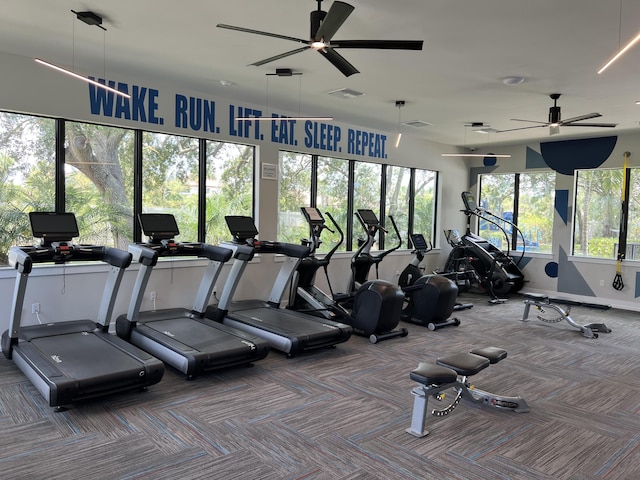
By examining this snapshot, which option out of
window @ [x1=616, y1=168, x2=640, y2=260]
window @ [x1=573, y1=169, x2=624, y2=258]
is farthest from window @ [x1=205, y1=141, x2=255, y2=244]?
window @ [x1=616, y1=168, x2=640, y2=260]

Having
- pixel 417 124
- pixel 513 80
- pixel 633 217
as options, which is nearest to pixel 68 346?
pixel 513 80

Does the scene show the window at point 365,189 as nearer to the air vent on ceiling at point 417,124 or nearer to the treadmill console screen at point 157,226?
the air vent on ceiling at point 417,124

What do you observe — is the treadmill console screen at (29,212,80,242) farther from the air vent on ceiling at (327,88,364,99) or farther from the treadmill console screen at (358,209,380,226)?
the treadmill console screen at (358,209,380,226)

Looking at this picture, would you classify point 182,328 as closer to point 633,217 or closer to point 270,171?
point 270,171

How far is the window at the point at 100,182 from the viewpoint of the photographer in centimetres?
554

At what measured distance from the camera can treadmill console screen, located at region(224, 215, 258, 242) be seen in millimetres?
5961

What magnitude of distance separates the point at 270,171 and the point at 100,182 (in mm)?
2464

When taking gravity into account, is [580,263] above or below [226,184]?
below

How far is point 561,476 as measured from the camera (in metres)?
2.84

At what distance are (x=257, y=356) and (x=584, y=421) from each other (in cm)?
285

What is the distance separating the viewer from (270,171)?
284 inches

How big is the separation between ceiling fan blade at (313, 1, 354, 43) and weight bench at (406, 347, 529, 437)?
2.50 metres

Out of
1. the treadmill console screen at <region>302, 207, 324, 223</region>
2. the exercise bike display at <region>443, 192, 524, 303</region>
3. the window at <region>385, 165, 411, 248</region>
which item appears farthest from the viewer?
the window at <region>385, 165, 411, 248</region>

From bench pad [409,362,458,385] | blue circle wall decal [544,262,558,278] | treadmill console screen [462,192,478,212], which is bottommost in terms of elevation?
bench pad [409,362,458,385]
